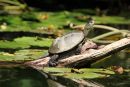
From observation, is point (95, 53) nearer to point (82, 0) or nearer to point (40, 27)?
point (40, 27)

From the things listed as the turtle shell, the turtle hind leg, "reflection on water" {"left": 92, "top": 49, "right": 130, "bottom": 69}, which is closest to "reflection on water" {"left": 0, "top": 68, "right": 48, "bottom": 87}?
the turtle hind leg

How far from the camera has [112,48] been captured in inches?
161

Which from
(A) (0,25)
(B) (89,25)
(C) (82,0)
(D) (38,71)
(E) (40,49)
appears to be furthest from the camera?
(C) (82,0)

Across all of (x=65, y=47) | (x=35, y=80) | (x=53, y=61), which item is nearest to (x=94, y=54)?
(x=65, y=47)

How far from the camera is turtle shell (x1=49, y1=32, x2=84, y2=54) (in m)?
4.17

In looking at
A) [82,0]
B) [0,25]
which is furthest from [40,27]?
[82,0]

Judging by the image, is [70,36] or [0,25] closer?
[70,36]

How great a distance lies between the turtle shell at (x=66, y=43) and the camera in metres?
4.17

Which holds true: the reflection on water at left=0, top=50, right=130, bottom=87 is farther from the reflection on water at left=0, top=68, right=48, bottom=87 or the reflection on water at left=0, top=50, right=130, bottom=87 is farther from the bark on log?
the bark on log

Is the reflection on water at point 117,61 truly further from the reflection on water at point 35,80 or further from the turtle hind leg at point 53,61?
the turtle hind leg at point 53,61

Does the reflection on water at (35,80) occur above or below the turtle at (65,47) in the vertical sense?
below

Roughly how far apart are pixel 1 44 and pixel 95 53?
1366mm

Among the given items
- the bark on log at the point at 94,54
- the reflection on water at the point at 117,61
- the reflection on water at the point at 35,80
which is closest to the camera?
the reflection on water at the point at 35,80

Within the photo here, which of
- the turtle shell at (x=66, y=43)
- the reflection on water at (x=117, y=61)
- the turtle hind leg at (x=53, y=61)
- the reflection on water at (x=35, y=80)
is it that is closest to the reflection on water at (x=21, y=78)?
the reflection on water at (x=35, y=80)
